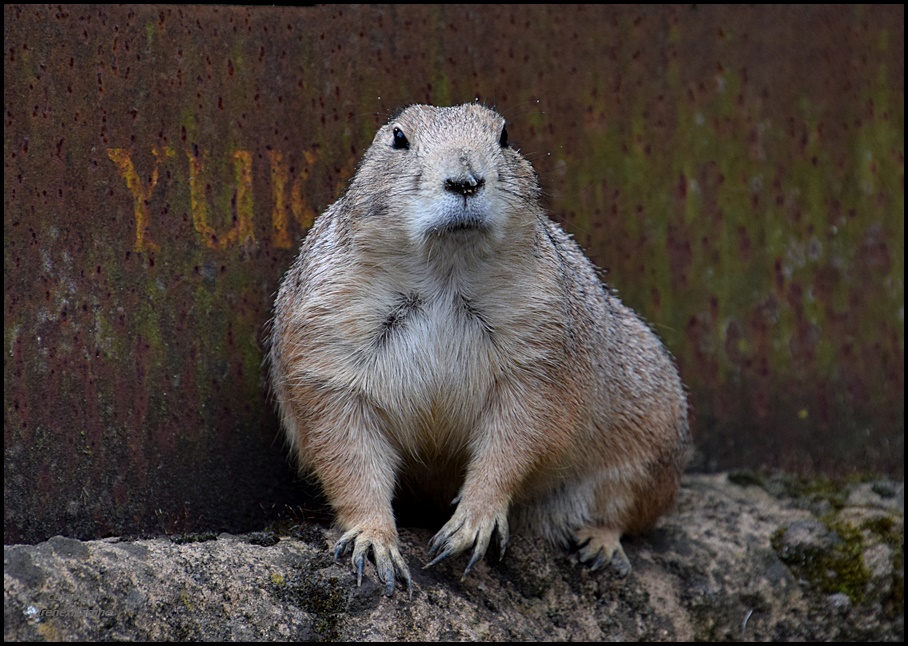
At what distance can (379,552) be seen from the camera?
5250 mm

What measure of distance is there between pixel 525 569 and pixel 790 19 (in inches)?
199

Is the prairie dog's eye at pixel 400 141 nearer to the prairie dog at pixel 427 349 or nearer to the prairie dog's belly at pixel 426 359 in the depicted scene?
the prairie dog at pixel 427 349

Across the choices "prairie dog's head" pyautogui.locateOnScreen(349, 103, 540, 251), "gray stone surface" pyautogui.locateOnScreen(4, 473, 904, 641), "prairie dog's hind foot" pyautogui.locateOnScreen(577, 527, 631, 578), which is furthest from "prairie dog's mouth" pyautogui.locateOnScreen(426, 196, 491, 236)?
"prairie dog's hind foot" pyautogui.locateOnScreen(577, 527, 631, 578)

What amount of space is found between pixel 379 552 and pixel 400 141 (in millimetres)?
2121

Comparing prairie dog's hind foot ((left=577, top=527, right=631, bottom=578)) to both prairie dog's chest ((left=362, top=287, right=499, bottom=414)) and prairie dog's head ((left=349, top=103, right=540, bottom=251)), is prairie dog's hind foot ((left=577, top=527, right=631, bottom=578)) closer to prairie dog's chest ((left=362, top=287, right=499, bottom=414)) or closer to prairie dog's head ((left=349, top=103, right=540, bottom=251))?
prairie dog's chest ((left=362, top=287, right=499, bottom=414))

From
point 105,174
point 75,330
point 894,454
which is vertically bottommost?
point 894,454

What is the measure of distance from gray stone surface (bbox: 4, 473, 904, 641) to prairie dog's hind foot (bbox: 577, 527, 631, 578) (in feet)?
0.24

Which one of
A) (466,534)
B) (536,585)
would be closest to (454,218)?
(466,534)

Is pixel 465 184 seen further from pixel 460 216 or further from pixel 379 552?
pixel 379 552

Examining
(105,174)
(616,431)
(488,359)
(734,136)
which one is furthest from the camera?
(734,136)

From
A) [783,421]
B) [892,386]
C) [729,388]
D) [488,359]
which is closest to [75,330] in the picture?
[488,359]

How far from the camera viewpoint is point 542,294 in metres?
5.52

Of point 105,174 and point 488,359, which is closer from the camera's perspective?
point 488,359

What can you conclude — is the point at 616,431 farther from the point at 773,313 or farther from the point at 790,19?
the point at 790,19
